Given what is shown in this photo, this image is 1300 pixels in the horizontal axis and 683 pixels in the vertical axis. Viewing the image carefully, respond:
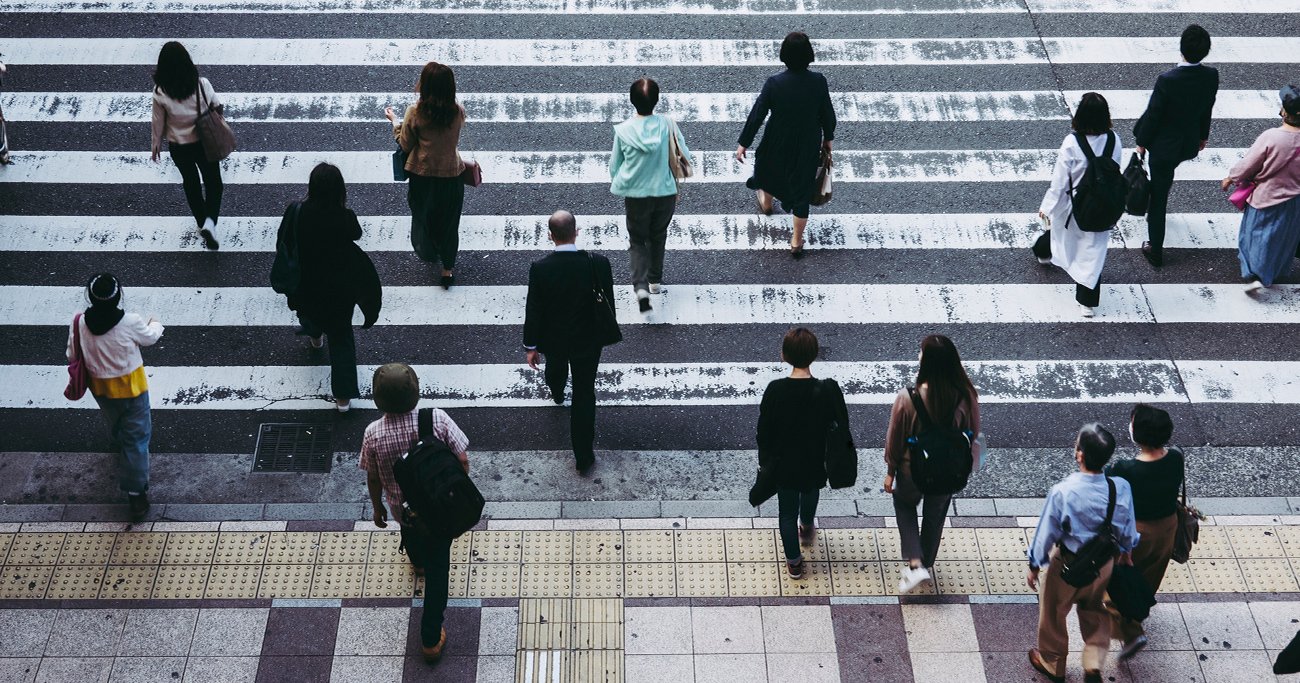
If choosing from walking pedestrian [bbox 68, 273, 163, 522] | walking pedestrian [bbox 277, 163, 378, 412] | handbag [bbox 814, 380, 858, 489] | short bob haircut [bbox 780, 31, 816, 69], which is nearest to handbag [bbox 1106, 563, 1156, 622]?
handbag [bbox 814, 380, 858, 489]

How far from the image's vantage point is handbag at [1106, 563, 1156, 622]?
6676 millimetres

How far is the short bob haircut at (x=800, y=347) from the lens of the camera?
22.6 feet

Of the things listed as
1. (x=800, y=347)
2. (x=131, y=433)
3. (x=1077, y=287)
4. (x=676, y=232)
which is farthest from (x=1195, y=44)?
(x=131, y=433)

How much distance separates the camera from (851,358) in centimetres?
941

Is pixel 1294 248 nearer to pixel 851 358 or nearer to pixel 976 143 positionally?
pixel 976 143

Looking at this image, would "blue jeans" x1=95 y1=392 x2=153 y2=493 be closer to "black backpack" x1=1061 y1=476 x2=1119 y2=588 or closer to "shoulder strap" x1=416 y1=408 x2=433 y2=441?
"shoulder strap" x1=416 y1=408 x2=433 y2=441

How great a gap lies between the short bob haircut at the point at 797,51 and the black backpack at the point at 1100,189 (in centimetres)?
201

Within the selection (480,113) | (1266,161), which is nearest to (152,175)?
(480,113)

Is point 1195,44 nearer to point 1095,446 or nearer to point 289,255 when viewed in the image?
point 1095,446

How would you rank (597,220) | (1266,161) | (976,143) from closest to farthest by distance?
(1266,161)
(597,220)
(976,143)

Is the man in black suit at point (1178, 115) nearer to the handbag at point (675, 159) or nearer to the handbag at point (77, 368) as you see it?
the handbag at point (675, 159)

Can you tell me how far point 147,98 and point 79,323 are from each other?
489cm

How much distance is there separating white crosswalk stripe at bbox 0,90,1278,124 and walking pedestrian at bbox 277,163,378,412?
3459 mm

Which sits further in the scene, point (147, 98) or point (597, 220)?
point (147, 98)
